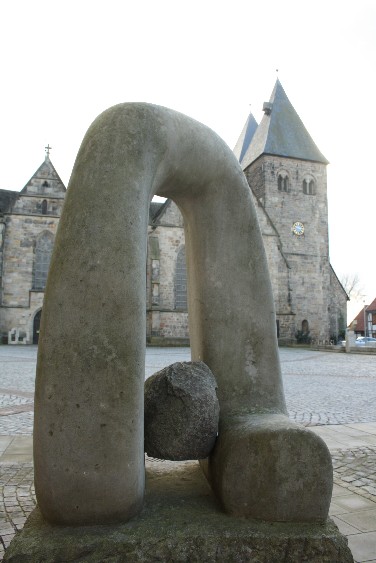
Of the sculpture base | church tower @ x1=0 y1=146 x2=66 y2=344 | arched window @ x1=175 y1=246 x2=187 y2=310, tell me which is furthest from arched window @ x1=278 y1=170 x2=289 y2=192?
the sculpture base

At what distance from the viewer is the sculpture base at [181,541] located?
1.84m

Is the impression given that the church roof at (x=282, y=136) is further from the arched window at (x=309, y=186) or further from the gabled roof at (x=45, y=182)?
the gabled roof at (x=45, y=182)

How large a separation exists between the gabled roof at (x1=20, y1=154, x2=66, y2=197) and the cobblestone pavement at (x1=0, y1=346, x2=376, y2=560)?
18797 millimetres

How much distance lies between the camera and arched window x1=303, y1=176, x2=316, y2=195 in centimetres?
3644

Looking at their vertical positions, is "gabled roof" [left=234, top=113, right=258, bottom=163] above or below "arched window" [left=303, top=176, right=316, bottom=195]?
above

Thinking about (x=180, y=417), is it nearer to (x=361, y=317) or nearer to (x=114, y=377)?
(x=114, y=377)

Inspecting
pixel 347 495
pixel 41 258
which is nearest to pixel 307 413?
pixel 347 495

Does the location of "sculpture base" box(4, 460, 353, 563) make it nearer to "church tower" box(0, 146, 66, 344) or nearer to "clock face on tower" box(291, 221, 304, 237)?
"church tower" box(0, 146, 66, 344)

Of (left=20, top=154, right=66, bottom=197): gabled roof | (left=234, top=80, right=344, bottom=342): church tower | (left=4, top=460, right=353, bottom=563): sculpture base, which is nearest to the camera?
(left=4, top=460, right=353, bottom=563): sculpture base

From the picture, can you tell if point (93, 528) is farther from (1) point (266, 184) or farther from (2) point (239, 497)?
(1) point (266, 184)

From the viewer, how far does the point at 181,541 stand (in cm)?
193

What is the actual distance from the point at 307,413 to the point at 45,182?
28.0 meters

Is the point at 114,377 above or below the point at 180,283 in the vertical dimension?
below

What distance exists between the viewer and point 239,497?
2133 mm
